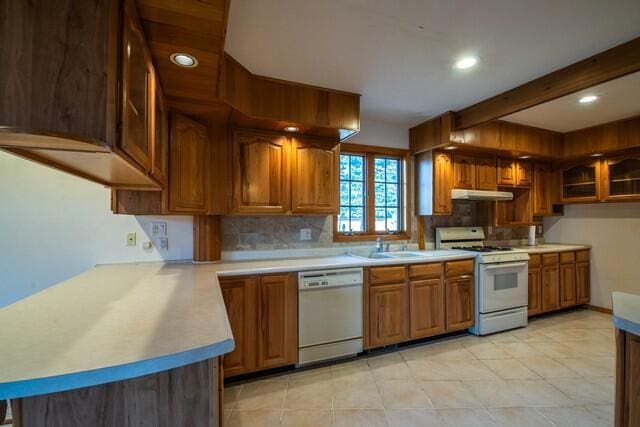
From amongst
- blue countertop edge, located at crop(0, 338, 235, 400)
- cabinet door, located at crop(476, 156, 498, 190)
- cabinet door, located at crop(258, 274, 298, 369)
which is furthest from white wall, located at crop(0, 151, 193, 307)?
cabinet door, located at crop(476, 156, 498, 190)

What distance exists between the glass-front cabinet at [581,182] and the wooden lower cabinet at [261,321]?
437 centimetres

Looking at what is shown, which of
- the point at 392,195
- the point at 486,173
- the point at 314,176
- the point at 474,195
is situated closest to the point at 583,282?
the point at 486,173

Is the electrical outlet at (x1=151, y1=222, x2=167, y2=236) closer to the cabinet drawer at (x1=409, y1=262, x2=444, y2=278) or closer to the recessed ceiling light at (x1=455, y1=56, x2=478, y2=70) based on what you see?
the cabinet drawer at (x1=409, y1=262, x2=444, y2=278)

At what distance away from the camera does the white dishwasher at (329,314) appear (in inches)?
94.8

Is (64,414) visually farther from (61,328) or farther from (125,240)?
(125,240)

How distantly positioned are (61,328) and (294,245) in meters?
2.09

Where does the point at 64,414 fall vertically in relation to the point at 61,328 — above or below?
below

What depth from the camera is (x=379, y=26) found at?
1.75 meters

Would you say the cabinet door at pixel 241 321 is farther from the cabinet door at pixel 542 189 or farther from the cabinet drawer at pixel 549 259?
the cabinet door at pixel 542 189

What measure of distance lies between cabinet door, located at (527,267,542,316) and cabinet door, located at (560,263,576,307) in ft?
1.60

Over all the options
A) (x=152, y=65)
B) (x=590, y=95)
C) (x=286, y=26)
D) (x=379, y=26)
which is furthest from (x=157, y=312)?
(x=590, y=95)

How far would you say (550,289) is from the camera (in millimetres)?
3725

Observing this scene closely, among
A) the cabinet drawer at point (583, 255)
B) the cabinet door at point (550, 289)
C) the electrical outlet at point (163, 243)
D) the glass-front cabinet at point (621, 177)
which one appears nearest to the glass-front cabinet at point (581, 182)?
the glass-front cabinet at point (621, 177)

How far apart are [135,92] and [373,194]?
267cm
